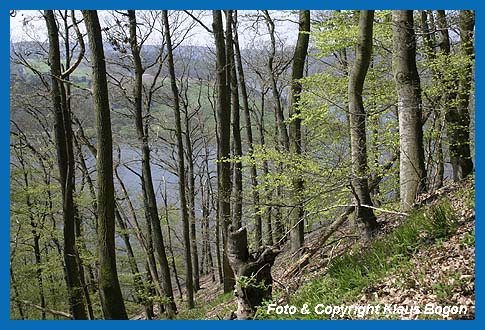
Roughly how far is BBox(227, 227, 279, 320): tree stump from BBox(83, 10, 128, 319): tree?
6.66 feet

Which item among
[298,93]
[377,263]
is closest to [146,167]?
[298,93]

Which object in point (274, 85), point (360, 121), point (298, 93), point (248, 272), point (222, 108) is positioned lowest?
point (248, 272)

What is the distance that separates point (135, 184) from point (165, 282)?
46.9 feet

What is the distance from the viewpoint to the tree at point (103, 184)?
651cm

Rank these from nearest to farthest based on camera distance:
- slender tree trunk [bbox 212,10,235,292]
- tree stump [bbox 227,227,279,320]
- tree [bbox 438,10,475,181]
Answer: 1. tree stump [bbox 227,227,279,320]
2. tree [bbox 438,10,475,181]
3. slender tree trunk [bbox 212,10,235,292]

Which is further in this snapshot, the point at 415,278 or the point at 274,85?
the point at 274,85

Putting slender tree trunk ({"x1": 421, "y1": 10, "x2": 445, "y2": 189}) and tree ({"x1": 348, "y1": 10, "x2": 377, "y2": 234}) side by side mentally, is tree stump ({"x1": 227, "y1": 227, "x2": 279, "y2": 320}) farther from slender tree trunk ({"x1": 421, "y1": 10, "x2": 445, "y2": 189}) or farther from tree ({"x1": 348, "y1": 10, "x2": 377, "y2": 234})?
slender tree trunk ({"x1": 421, "y1": 10, "x2": 445, "y2": 189})

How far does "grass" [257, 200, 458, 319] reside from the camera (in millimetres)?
4676

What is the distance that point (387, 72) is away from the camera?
931 cm

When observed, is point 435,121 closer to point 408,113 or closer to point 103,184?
point 408,113

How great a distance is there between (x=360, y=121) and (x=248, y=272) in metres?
3.02

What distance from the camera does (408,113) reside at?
21.4ft

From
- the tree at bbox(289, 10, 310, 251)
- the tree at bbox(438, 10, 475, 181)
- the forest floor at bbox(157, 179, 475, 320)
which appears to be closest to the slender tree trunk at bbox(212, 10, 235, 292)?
the tree at bbox(289, 10, 310, 251)

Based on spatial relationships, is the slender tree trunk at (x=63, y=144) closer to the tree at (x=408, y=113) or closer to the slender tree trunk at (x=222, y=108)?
the slender tree trunk at (x=222, y=108)
